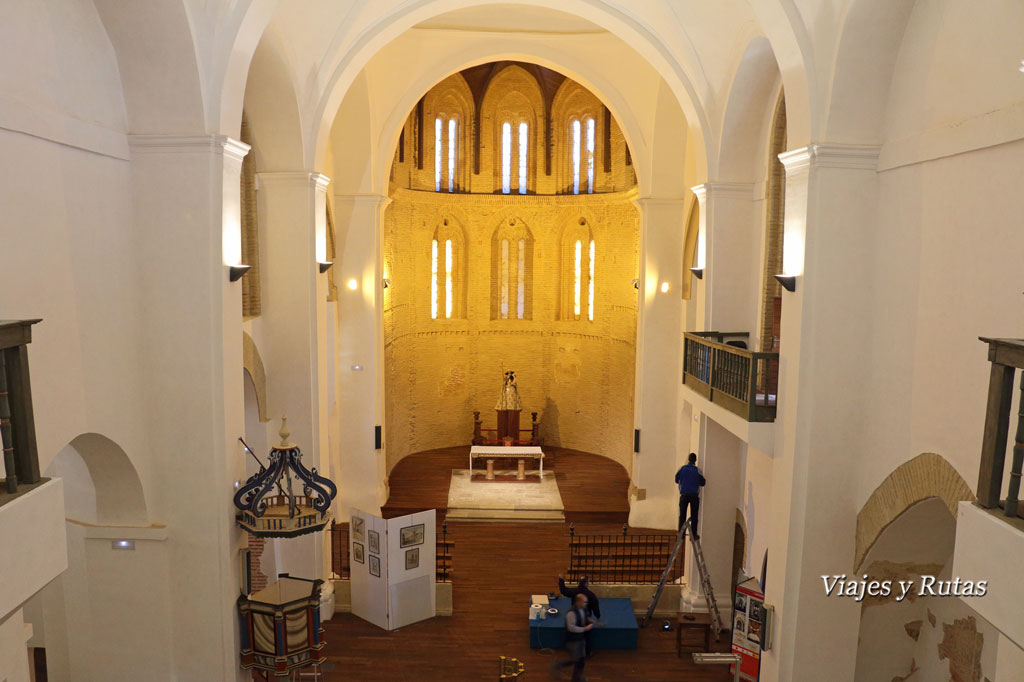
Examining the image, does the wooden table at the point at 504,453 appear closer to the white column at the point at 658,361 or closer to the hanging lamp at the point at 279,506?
A: the white column at the point at 658,361

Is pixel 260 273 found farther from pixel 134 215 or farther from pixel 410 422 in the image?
pixel 410 422

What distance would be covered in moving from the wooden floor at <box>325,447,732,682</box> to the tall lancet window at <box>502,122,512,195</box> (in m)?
8.70

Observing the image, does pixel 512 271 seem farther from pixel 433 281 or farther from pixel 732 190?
pixel 732 190

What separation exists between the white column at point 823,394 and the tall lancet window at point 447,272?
1409cm

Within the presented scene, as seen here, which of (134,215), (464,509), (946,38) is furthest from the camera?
(464,509)

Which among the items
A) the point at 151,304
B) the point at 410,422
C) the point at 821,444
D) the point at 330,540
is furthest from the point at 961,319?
the point at 410,422

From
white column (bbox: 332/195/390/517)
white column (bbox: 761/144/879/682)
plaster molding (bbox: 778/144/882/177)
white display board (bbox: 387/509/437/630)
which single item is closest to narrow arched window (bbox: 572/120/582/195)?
white column (bbox: 332/195/390/517)

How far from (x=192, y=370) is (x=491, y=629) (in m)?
6.34

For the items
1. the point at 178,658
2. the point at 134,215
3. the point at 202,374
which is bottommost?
the point at 178,658

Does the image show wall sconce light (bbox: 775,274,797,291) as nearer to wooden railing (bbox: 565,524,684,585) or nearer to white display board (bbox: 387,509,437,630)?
wooden railing (bbox: 565,524,684,585)

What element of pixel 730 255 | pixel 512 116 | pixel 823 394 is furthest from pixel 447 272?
pixel 823 394

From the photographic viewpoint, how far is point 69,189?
21.7ft

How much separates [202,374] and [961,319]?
269 inches

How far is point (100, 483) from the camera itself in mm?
7707
